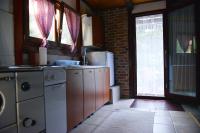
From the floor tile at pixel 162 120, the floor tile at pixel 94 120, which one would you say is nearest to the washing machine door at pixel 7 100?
the floor tile at pixel 94 120

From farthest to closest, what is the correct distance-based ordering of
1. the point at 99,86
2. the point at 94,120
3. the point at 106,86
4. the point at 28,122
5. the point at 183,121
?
the point at 106,86
the point at 99,86
the point at 94,120
the point at 183,121
the point at 28,122

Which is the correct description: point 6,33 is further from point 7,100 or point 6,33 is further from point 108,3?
point 108,3

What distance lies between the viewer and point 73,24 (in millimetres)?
3592

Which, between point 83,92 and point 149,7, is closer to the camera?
point 83,92

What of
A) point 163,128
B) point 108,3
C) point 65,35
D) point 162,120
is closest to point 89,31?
point 65,35

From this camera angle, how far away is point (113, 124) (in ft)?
8.81

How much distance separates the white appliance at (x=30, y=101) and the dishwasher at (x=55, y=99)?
87 mm

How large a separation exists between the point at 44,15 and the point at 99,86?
162 centimetres

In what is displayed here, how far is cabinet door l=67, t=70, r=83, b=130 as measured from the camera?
7.37ft

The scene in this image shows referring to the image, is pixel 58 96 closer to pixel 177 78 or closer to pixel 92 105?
pixel 92 105

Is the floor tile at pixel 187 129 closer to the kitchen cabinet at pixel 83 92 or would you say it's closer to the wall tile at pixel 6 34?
the kitchen cabinet at pixel 83 92

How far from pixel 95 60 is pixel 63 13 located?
4.34 feet

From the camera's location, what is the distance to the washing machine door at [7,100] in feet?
4.08

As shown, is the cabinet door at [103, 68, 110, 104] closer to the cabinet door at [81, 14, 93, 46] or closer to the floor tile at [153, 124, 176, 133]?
the cabinet door at [81, 14, 93, 46]
